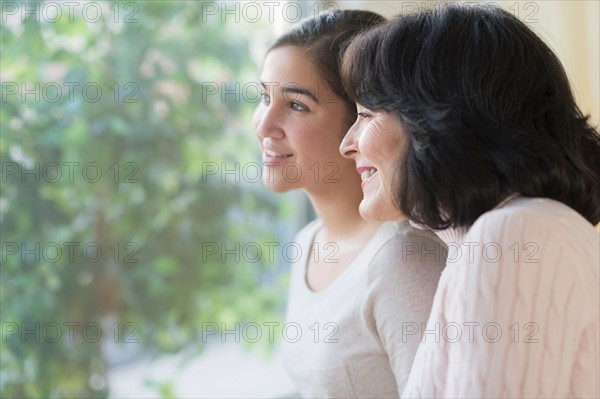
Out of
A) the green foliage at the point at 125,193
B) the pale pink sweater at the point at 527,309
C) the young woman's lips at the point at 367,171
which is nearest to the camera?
the pale pink sweater at the point at 527,309

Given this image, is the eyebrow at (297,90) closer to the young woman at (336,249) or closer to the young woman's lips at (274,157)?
the young woman at (336,249)

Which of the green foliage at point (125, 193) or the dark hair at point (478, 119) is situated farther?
the green foliage at point (125, 193)

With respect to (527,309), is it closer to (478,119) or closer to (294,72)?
(478,119)

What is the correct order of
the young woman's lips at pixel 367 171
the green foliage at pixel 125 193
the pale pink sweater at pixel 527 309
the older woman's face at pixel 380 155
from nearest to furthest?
1. the pale pink sweater at pixel 527 309
2. the older woman's face at pixel 380 155
3. the young woman's lips at pixel 367 171
4. the green foliage at pixel 125 193

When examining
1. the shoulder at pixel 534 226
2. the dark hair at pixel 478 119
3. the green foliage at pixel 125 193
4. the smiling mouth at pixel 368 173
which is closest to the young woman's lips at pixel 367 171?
the smiling mouth at pixel 368 173

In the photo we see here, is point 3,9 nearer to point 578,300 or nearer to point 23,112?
point 23,112

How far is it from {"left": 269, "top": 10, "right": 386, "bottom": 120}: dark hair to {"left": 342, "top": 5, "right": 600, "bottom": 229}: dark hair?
318mm

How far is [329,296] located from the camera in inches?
53.4

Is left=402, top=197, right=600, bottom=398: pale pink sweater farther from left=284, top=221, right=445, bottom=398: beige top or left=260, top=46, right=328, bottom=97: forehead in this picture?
left=260, top=46, right=328, bottom=97: forehead

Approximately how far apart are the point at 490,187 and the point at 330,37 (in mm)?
538

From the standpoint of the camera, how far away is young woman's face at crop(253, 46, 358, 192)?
4.36 feet

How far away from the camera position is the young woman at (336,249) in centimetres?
121

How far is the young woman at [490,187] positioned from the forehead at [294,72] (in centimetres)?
24

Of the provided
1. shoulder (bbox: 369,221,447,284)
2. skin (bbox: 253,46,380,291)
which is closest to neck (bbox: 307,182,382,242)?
skin (bbox: 253,46,380,291)
